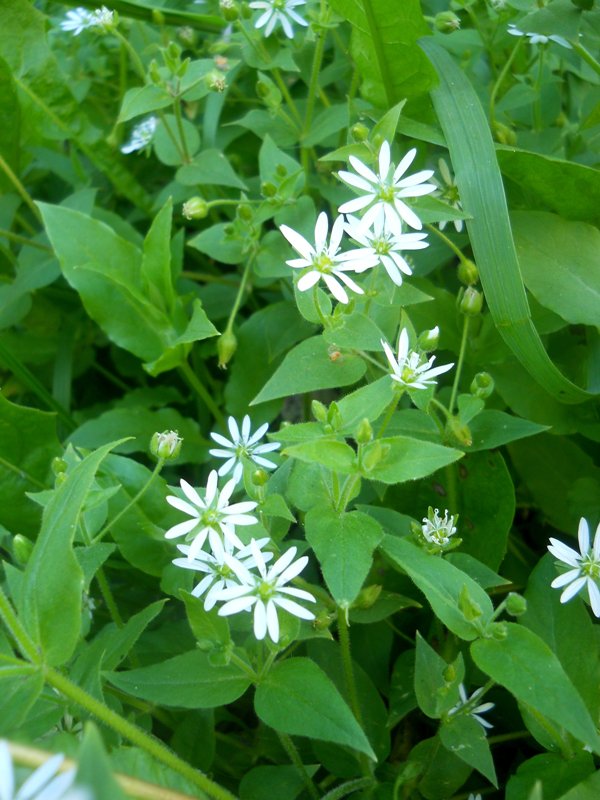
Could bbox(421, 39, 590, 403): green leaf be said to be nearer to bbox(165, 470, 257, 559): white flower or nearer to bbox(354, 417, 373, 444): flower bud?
bbox(354, 417, 373, 444): flower bud

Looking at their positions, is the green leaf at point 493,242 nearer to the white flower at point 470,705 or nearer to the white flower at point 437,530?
the white flower at point 437,530

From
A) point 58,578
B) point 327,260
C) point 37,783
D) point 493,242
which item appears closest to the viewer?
point 37,783

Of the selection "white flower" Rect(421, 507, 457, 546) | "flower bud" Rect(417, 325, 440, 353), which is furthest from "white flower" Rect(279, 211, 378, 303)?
"white flower" Rect(421, 507, 457, 546)

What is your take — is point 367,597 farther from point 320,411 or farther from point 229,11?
point 229,11

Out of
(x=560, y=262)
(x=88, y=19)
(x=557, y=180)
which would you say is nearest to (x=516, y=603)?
(x=560, y=262)

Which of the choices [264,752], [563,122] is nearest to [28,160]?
[563,122]

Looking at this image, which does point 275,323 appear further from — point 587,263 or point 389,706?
point 389,706
